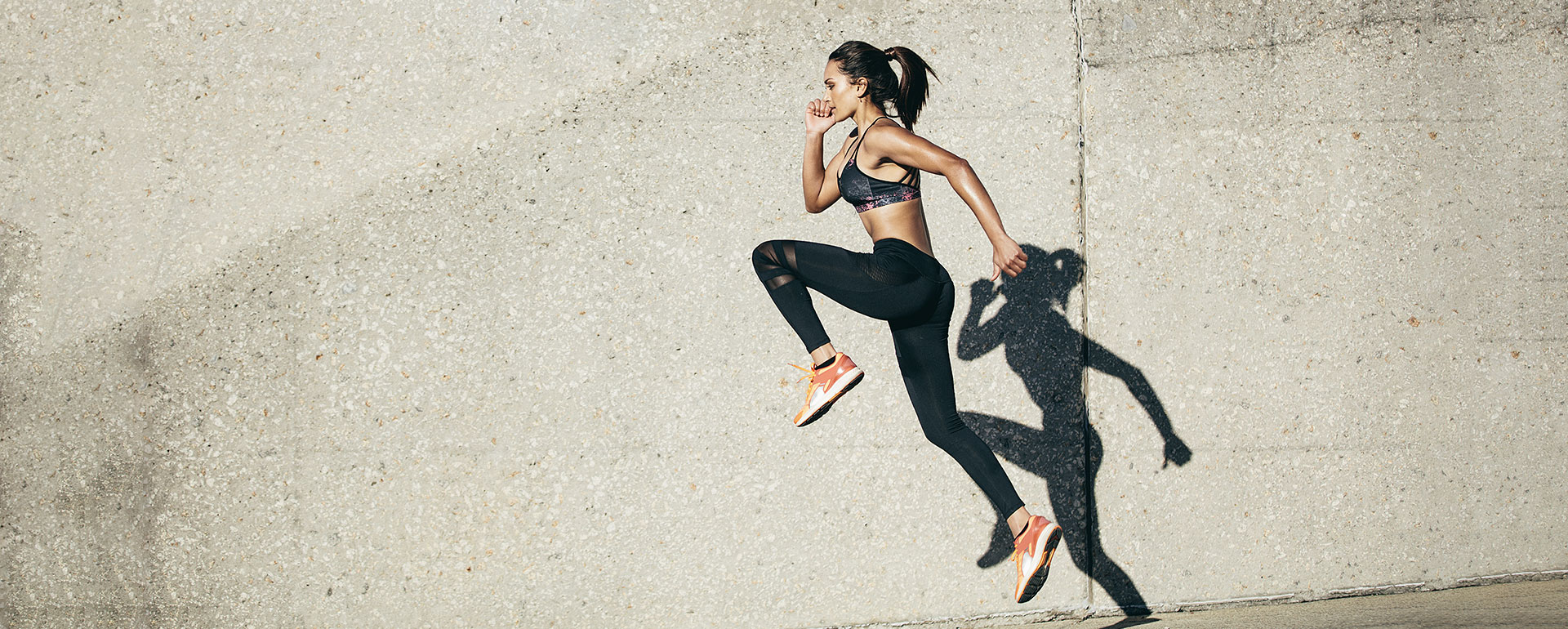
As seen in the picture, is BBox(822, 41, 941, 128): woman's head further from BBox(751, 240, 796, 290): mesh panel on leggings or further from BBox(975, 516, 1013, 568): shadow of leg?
BBox(975, 516, 1013, 568): shadow of leg

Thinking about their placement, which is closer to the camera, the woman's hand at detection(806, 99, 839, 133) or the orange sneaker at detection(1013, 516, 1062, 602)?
the orange sneaker at detection(1013, 516, 1062, 602)

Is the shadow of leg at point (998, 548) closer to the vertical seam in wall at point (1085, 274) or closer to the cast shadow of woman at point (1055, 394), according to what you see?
the cast shadow of woman at point (1055, 394)

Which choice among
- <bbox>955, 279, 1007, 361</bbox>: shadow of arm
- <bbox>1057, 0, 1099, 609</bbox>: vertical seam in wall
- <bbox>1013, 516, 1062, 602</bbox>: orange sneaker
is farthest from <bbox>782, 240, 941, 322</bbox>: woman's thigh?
A: <bbox>1057, 0, 1099, 609</bbox>: vertical seam in wall

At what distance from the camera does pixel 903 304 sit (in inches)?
115

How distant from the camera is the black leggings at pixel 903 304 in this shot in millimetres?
2883

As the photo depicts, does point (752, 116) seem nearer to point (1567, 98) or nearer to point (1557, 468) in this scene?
point (1567, 98)

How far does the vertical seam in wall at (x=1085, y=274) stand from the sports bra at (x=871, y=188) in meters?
1.09

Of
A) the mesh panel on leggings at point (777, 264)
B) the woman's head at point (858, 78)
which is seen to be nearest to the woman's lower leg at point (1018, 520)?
the mesh panel on leggings at point (777, 264)

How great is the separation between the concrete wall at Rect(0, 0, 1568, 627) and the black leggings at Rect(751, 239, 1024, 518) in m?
0.64

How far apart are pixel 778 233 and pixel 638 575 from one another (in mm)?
1605

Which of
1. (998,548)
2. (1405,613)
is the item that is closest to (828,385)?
(998,548)

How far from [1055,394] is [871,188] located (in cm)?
143

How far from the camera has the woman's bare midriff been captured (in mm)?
3012

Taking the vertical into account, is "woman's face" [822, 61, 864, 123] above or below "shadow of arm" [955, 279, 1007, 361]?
above
